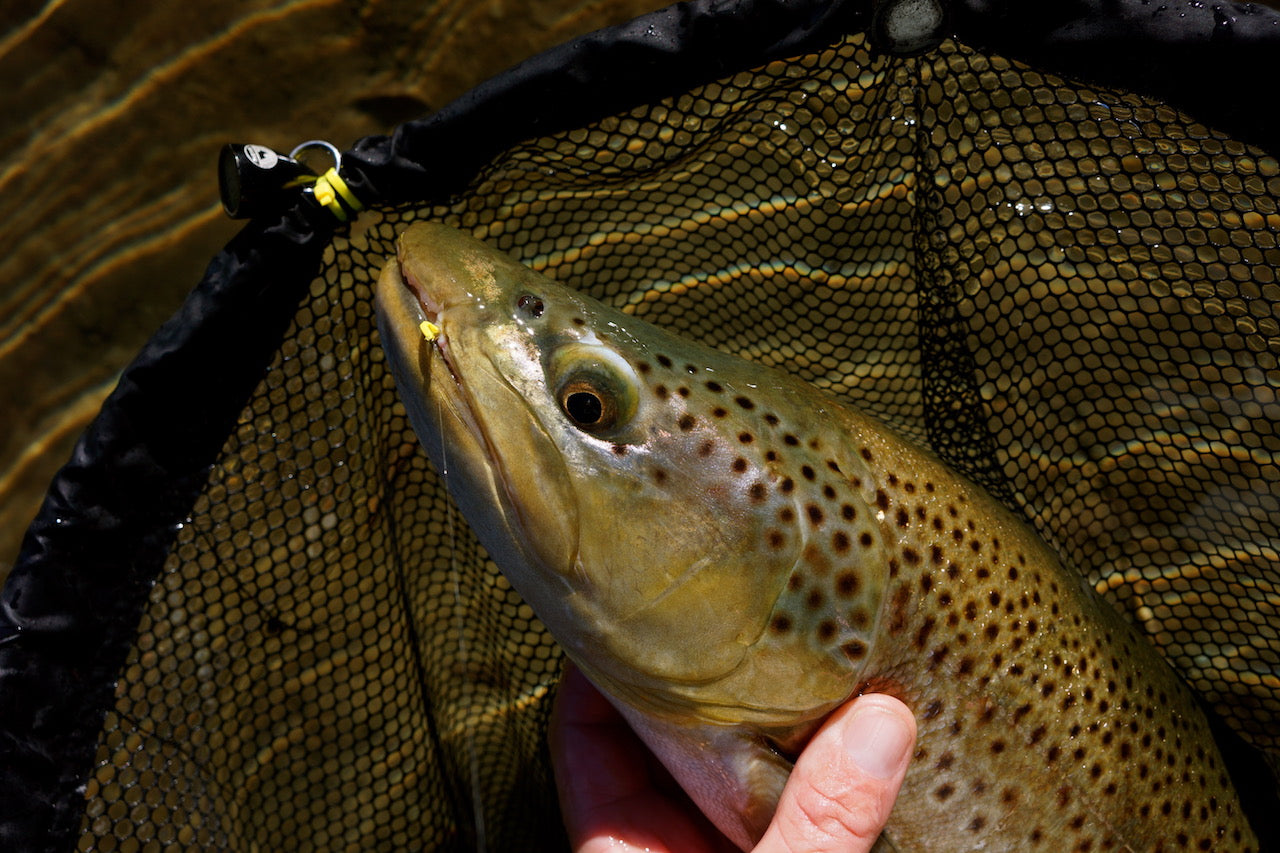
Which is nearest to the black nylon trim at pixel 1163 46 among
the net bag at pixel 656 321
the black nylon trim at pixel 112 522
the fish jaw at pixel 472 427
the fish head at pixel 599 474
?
the net bag at pixel 656 321

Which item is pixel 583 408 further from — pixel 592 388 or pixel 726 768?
pixel 726 768

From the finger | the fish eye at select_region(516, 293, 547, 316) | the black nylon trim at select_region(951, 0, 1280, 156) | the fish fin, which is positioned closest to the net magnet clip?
the fish eye at select_region(516, 293, 547, 316)

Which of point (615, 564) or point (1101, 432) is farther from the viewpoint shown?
point (1101, 432)

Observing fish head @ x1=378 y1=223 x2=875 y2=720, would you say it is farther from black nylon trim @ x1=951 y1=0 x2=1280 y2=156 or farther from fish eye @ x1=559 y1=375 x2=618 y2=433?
black nylon trim @ x1=951 y1=0 x2=1280 y2=156

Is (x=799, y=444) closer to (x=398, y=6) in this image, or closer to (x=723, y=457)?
(x=723, y=457)

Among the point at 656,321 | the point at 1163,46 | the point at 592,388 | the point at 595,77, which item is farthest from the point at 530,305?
the point at 1163,46

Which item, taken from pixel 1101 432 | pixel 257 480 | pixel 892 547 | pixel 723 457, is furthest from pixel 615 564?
pixel 1101 432
